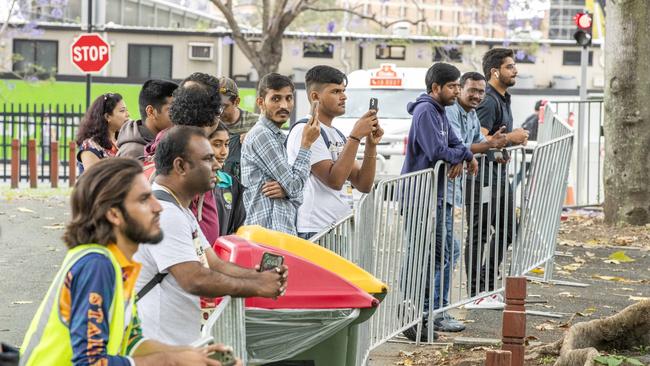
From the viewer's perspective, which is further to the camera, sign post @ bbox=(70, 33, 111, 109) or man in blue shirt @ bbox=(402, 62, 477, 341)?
sign post @ bbox=(70, 33, 111, 109)

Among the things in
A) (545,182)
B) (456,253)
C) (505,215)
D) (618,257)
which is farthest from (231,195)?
(618,257)

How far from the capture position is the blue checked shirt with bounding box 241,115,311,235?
688 centimetres

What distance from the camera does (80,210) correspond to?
12.1 feet

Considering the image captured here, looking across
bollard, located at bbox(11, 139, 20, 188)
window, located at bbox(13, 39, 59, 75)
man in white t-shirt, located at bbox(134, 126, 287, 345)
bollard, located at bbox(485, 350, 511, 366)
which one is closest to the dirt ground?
bollard, located at bbox(485, 350, 511, 366)

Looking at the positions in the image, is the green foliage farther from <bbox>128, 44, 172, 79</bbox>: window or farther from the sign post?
<bbox>128, 44, 172, 79</bbox>: window

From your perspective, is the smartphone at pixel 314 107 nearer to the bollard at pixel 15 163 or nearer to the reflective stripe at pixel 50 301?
the reflective stripe at pixel 50 301

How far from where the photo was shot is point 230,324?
457 centimetres

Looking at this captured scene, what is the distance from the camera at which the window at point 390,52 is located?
37.0 m

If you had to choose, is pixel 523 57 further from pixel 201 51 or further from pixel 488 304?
pixel 488 304

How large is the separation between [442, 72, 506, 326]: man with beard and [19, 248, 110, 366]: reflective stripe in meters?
5.55

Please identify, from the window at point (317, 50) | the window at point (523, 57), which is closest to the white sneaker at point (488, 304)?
the window at point (523, 57)

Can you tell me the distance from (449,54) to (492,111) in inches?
1113

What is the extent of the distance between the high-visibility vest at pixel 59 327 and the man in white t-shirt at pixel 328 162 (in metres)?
3.78

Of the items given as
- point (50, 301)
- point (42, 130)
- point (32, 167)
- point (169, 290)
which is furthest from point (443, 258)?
point (42, 130)
